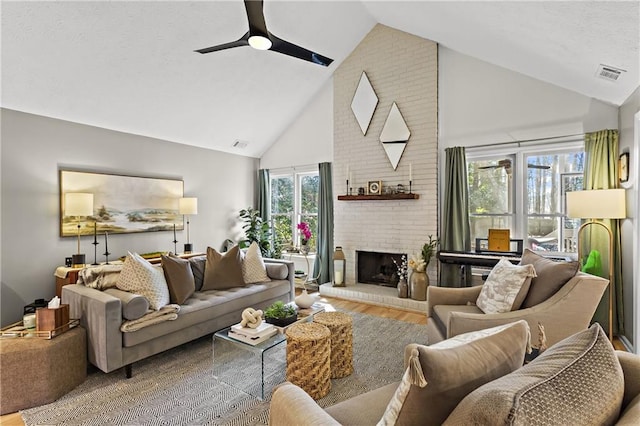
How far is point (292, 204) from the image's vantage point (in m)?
6.42

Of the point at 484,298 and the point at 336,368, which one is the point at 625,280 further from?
the point at 336,368

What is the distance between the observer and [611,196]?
2.95 metres

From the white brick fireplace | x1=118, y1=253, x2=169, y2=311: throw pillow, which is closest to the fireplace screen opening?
the white brick fireplace

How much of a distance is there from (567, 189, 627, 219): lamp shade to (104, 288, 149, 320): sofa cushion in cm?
388

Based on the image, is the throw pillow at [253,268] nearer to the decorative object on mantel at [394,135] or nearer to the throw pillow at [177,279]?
the throw pillow at [177,279]

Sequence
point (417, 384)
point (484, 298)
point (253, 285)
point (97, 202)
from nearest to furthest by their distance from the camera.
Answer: point (417, 384)
point (484, 298)
point (253, 285)
point (97, 202)

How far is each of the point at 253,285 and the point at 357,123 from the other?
3007 millimetres

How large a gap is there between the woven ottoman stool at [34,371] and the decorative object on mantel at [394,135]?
4243 mm

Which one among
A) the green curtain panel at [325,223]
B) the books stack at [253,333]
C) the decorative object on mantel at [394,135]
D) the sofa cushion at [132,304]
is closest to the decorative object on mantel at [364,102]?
the decorative object on mantel at [394,135]

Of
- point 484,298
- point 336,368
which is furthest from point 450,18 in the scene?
point 336,368

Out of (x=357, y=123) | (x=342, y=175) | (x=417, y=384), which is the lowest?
(x=417, y=384)

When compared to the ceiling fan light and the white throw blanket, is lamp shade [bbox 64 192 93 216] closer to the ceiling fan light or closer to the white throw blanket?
the white throw blanket

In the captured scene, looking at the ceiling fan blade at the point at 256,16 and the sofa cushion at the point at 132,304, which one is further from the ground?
the ceiling fan blade at the point at 256,16

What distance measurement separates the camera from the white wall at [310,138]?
579 centimetres
